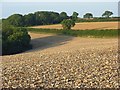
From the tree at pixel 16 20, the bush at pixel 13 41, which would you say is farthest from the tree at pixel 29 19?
the bush at pixel 13 41

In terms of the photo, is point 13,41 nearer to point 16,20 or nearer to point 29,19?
point 16,20

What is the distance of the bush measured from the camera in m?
50.4

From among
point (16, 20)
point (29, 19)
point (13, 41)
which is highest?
point (29, 19)

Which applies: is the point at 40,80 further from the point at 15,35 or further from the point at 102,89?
the point at 15,35

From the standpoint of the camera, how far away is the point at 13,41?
52688mm

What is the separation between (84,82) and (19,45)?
38271 millimetres

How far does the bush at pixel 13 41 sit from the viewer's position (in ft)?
165

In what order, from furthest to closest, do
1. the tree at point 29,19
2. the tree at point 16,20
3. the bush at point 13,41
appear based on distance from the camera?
the tree at point 29,19 < the tree at point 16,20 < the bush at point 13,41

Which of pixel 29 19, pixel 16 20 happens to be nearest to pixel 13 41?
pixel 16 20

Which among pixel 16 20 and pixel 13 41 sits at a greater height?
pixel 16 20

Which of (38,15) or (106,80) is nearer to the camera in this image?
(106,80)

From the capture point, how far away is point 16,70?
1967cm

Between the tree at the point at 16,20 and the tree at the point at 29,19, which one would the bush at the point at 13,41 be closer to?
the tree at the point at 16,20

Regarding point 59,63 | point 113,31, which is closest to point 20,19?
point 113,31
